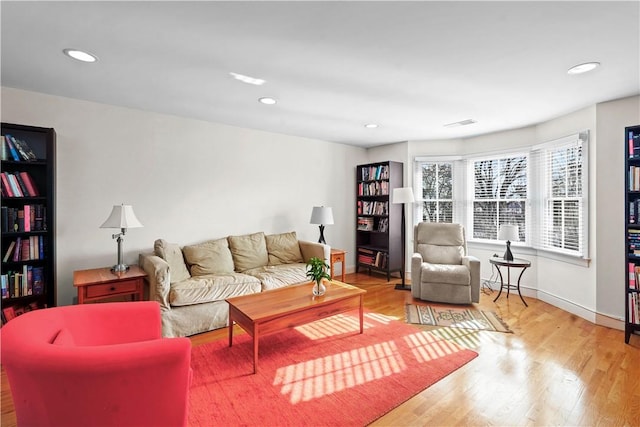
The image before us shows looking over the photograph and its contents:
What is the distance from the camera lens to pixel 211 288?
10.0 feet

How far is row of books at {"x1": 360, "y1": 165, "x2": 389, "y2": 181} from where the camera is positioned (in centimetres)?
511

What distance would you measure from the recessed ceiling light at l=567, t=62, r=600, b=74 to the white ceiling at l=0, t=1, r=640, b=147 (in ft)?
0.14

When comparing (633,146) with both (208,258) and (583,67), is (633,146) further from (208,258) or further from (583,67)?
(208,258)

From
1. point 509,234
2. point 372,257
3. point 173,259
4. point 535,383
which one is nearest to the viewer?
point 535,383

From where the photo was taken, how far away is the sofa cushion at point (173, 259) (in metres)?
3.18

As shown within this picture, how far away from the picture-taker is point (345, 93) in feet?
9.66

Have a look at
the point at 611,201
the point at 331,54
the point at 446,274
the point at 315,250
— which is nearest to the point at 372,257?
the point at 315,250

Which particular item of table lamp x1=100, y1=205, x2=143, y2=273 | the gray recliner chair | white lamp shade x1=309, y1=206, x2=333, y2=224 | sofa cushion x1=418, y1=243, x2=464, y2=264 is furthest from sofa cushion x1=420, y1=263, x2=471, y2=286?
table lamp x1=100, y1=205, x2=143, y2=273

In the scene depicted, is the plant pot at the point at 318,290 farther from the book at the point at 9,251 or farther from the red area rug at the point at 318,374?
the book at the point at 9,251

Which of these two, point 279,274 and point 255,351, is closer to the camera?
point 255,351

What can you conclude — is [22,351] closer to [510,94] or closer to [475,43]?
[475,43]

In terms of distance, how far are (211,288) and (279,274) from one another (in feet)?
2.72

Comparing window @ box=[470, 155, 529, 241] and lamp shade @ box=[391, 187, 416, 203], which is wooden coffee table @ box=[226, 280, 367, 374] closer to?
lamp shade @ box=[391, 187, 416, 203]

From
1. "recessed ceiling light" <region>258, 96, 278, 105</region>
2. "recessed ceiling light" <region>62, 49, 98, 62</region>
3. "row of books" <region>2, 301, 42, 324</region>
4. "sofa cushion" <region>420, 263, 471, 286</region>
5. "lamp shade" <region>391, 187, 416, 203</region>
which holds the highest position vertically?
"recessed ceiling light" <region>258, 96, 278, 105</region>
